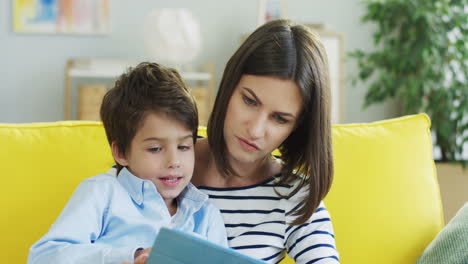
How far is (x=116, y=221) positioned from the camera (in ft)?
3.64

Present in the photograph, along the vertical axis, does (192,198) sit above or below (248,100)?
below

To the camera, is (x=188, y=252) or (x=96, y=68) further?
(x=96, y=68)

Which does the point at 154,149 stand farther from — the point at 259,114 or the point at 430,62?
the point at 430,62

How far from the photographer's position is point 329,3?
4758 millimetres

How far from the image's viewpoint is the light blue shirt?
38.6 inches

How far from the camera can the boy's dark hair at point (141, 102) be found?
3.82 feet

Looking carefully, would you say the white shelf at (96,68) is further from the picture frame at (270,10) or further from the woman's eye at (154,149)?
the woman's eye at (154,149)

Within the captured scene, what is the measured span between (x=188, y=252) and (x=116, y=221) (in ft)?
1.02

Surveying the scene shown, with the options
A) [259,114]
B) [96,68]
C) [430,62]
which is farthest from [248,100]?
[96,68]

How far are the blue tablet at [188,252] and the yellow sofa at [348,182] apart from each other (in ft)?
2.20

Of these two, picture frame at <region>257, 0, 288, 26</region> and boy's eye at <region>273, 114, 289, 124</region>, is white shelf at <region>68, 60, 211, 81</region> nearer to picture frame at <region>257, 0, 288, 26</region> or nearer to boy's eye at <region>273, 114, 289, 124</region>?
picture frame at <region>257, 0, 288, 26</region>

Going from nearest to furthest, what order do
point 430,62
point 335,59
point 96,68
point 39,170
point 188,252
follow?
point 188,252 < point 39,170 < point 430,62 < point 96,68 < point 335,59

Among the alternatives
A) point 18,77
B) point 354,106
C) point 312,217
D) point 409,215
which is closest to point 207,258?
point 312,217

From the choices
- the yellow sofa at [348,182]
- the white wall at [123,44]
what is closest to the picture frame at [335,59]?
the white wall at [123,44]
